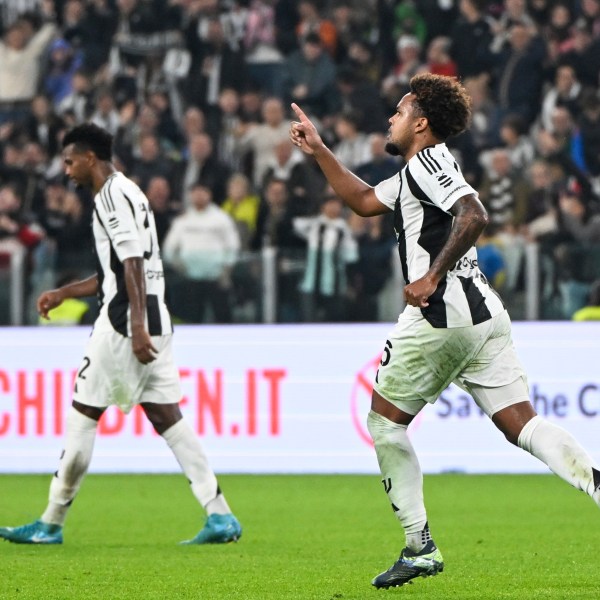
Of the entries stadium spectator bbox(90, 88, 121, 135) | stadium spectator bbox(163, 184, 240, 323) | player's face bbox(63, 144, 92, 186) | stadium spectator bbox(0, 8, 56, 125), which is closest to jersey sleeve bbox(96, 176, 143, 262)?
player's face bbox(63, 144, 92, 186)

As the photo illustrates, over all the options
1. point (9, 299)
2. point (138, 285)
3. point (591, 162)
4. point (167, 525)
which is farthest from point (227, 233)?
point (138, 285)

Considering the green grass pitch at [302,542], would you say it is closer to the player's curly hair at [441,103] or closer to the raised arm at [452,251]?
the raised arm at [452,251]

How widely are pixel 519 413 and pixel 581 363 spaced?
651 cm

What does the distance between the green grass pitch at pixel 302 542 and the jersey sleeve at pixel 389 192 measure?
161 cm

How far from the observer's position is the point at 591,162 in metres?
15.1

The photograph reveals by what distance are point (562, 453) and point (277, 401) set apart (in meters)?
7.11

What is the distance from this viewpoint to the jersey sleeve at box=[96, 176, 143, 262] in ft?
25.2

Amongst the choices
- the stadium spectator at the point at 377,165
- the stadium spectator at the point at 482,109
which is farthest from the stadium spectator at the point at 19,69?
the stadium spectator at the point at 482,109

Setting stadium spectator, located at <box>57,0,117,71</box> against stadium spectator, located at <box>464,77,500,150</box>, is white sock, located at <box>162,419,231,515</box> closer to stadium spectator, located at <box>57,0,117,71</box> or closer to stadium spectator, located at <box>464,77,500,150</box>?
stadium spectator, located at <box>464,77,500,150</box>

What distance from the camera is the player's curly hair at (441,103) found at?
231 inches

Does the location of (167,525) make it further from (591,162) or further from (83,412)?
(591,162)

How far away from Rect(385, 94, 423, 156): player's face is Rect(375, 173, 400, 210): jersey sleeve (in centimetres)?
13

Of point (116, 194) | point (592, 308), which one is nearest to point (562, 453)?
point (116, 194)

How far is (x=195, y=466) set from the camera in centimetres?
792
